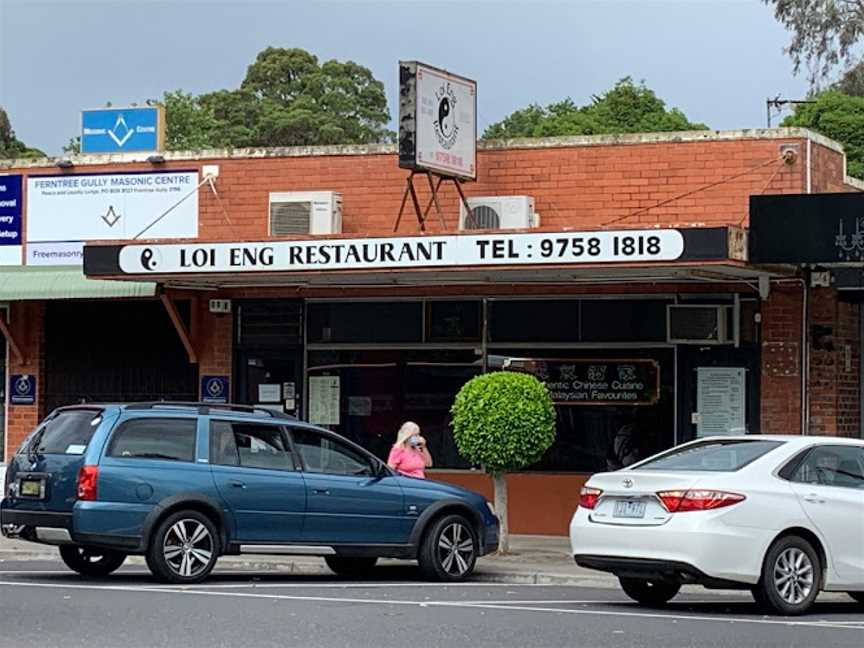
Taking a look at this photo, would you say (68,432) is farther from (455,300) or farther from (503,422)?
(455,300)

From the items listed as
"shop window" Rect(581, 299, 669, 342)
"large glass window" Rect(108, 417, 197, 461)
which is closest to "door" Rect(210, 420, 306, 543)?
"large glass window" Rect(108, 417, 197, 461)

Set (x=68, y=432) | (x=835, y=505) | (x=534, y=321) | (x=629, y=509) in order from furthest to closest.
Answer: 1. (x=534, y=321)
2. (x=68, y=432)
3. (x=835, y=505)
4. (x=629, y=509)

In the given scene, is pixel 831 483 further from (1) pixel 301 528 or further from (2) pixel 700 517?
(1) pixel 301 528

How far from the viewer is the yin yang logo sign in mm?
19938

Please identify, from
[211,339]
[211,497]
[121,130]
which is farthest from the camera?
[121,130]

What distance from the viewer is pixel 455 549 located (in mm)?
16594

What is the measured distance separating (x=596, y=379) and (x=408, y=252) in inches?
139

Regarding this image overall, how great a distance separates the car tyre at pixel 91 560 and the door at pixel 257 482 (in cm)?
135

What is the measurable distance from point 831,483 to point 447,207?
848cm

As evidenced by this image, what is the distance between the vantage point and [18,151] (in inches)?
2379

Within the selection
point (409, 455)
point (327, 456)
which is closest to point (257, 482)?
point (327, 456)

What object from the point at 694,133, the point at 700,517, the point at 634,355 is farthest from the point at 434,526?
the point at 694,133

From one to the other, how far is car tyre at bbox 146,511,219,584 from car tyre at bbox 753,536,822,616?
4930 mm

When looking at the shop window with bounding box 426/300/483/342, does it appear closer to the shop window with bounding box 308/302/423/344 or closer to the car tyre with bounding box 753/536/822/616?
the shop window with bounding box 308/302/423/344
